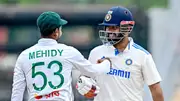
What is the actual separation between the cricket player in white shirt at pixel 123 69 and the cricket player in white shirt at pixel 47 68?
0.48m

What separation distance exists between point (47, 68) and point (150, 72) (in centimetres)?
100

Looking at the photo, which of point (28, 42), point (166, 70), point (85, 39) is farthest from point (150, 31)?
point (166, 70)

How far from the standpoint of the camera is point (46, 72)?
277 inches

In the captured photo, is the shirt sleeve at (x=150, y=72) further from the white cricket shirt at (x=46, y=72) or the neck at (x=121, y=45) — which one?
the white cricket shirt at (x=46, y=72)

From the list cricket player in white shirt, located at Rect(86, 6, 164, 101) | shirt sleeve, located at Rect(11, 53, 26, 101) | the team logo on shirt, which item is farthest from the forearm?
shirt sleeve, located at Rect(11, 53, 26, 101)

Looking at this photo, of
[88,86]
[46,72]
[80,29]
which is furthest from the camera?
[80,29]

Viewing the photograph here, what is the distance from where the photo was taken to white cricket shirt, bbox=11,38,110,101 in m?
7.02

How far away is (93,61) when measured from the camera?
768cm

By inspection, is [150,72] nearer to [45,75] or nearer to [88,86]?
[88,86]

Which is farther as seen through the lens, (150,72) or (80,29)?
(80,29)

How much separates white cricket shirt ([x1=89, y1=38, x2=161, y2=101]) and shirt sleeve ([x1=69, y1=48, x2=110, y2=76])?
108mm

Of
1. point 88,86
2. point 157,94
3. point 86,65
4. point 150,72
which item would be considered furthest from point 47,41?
point 157,94

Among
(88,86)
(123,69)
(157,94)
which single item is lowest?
(157,94)

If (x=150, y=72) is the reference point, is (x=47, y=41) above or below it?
above
